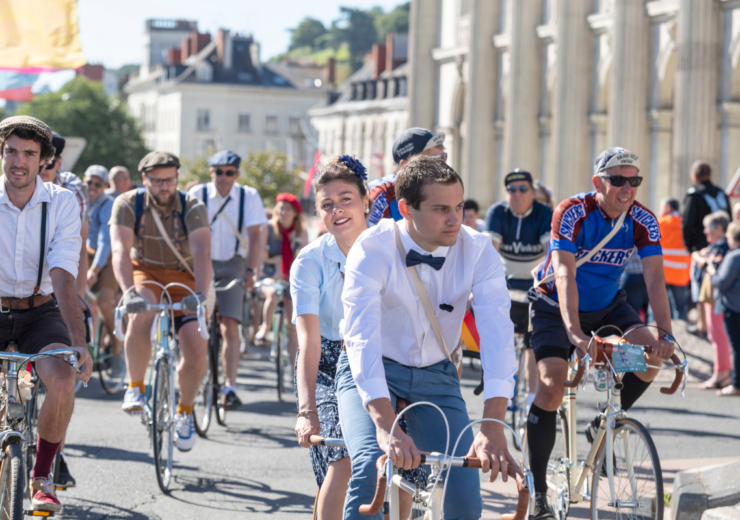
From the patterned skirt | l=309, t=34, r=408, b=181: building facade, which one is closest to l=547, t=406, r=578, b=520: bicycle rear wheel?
the patterned skirt

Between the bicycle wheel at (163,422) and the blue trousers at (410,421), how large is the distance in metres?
3.38

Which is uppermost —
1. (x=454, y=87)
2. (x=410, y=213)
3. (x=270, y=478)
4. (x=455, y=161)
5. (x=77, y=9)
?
(x=454, y=87)

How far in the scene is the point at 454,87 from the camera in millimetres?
46344

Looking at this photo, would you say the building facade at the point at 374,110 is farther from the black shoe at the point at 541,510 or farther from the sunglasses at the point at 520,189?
the black shoe at the point at 541,510

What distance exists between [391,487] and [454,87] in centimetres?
4328

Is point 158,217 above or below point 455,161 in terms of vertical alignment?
below

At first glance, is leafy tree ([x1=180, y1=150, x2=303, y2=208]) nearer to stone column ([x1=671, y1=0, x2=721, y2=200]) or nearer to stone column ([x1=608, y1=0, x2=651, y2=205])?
stone column ([x1=608, y1=0, x2=651, y2=205])

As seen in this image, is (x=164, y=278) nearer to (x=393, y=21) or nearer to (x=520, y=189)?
(x=520, y=189)

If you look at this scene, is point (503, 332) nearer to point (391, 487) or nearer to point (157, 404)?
point (391, 487)

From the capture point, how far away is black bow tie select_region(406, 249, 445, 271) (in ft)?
13.9

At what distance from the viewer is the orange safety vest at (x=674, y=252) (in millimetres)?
16125

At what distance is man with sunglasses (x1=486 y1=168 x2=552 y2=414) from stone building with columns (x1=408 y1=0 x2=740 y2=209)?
Result: 50.0 ft

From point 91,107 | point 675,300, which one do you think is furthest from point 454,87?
point 91,107

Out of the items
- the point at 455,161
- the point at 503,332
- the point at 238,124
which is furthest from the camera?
the point at 238,124
